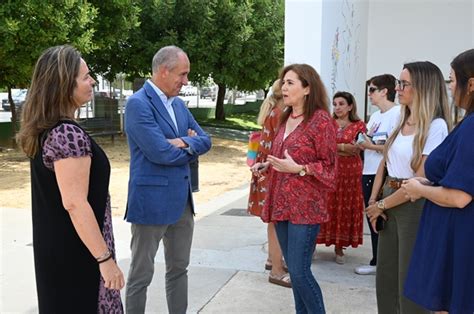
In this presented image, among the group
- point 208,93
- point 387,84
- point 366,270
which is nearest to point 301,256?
point 366,270

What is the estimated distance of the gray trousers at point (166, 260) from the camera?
10.6 ft

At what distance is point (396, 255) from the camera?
10.4 feet

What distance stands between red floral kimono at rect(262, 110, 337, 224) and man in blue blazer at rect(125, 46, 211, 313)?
2.03 ft

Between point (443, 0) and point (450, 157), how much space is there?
6019 millimetres

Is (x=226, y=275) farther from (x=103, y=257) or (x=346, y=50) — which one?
(x=346, y=50)

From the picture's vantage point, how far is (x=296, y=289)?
3.29m

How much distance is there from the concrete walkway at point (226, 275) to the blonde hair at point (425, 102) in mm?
1599

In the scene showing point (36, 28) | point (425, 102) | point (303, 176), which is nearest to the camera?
point (425, 102)

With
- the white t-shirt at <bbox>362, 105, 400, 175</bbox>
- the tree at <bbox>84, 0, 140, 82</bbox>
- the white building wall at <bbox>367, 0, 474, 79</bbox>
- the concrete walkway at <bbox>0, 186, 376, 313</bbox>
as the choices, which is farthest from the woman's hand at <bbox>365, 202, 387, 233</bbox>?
the tree at <bbox>84, 0, 140, 82</bbox>

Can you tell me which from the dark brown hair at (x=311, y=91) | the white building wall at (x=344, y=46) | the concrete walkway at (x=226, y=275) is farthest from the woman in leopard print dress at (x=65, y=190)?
the white building wall at (x=344, y=46)

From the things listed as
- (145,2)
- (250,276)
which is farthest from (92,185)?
(145,2)

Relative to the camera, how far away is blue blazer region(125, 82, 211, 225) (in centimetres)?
313

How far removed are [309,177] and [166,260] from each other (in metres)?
1.12

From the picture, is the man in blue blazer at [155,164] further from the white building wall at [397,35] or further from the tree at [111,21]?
the tree at [111,21]
